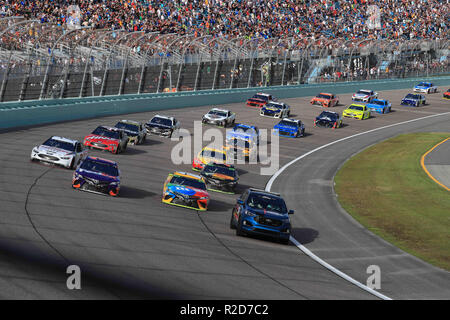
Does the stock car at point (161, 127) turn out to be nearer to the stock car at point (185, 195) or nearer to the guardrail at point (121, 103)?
the guardrail at point (121, 103)

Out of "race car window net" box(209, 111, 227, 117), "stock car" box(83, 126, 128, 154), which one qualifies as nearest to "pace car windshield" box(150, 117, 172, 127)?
"race car window net" box(209, 111, 227, 117)

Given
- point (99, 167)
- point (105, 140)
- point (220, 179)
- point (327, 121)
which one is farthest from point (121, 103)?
point (99, 167)

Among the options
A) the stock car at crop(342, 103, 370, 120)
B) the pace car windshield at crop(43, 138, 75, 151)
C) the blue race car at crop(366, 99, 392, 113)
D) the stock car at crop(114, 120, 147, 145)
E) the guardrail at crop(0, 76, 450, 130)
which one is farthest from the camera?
the blue race car at crop(366, 99, 392, 113)

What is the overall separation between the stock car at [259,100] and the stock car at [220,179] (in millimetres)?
28362

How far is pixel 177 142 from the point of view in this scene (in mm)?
40531

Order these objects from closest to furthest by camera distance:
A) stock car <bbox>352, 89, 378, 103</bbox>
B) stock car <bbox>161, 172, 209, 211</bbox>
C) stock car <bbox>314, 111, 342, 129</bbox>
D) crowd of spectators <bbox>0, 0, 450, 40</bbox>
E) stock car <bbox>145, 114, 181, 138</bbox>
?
stock car <bbox>161, 172, 209, 211</bbox>
stock car <bbox>145, 114, 181, 138</bbox>
crowd of spectators <bbox>0, 0, 450, 40</bbox>
stock car <bbox>314, 111, 342, 129</bbox>
stock car <bbox>352, 89, 378, 103</bbox>

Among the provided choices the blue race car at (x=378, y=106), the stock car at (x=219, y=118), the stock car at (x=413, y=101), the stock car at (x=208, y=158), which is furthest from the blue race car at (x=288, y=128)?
the stock car at (x=413, y=101)

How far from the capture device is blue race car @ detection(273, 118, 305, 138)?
47.2m

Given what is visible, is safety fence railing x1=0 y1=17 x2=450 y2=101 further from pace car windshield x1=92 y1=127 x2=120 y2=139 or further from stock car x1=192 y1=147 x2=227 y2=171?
stock car x1=192 y1=147 x2=227 y2=171

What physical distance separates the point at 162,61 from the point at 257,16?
20302mm

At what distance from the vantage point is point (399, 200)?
1257 inches

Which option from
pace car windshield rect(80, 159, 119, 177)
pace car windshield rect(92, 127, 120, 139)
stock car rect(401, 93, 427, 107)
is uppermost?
pace car windshield rect(80, 159, 119, 177)

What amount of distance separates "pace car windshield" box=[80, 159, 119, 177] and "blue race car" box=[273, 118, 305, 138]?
23.0 m

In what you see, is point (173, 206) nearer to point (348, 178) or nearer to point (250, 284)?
point (250, 284)
